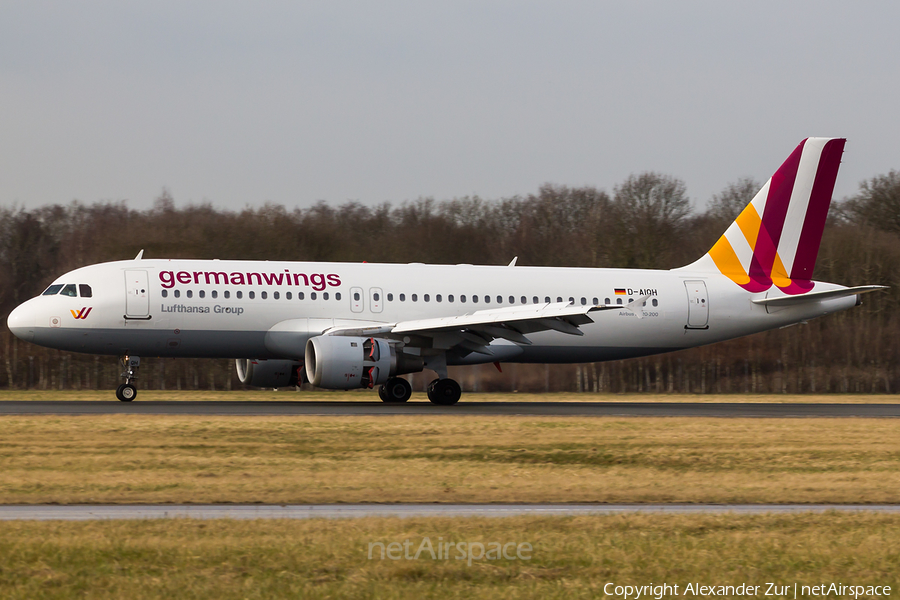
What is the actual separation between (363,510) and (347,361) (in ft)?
51.2

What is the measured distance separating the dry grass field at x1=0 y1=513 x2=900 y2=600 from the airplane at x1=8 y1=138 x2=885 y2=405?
16.0 metres

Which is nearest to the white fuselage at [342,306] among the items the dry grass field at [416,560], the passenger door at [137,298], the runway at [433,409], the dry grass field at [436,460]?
the passenger door at [137,298]

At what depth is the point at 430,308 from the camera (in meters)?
30.1

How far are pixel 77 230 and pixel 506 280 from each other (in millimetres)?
35425

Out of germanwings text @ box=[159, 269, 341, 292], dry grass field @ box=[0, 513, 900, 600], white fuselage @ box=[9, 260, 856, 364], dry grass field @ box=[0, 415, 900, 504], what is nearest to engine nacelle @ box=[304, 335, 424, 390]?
white fuselage @ box=[9, 260, 856, 364]

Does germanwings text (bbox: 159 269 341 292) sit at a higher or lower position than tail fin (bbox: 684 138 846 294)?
lower

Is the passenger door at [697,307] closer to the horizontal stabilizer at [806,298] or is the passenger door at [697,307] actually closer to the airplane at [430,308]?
the airplane at [430,308]

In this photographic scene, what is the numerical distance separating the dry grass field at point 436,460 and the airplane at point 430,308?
19.5 ft

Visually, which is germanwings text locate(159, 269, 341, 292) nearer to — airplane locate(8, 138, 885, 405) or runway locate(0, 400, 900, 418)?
airplane locate(8, 138, 885, 405)

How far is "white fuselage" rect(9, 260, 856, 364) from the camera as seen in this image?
2764 centimetres

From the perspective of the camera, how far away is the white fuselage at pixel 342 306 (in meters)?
27.6

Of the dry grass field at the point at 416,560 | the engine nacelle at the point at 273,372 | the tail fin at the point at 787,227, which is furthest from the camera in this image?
the tail fin at the point at 787,227

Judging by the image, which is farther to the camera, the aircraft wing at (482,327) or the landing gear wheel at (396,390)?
the landing gear wheel at (396,390)

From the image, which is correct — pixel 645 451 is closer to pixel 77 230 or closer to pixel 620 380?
pixel 620 380
